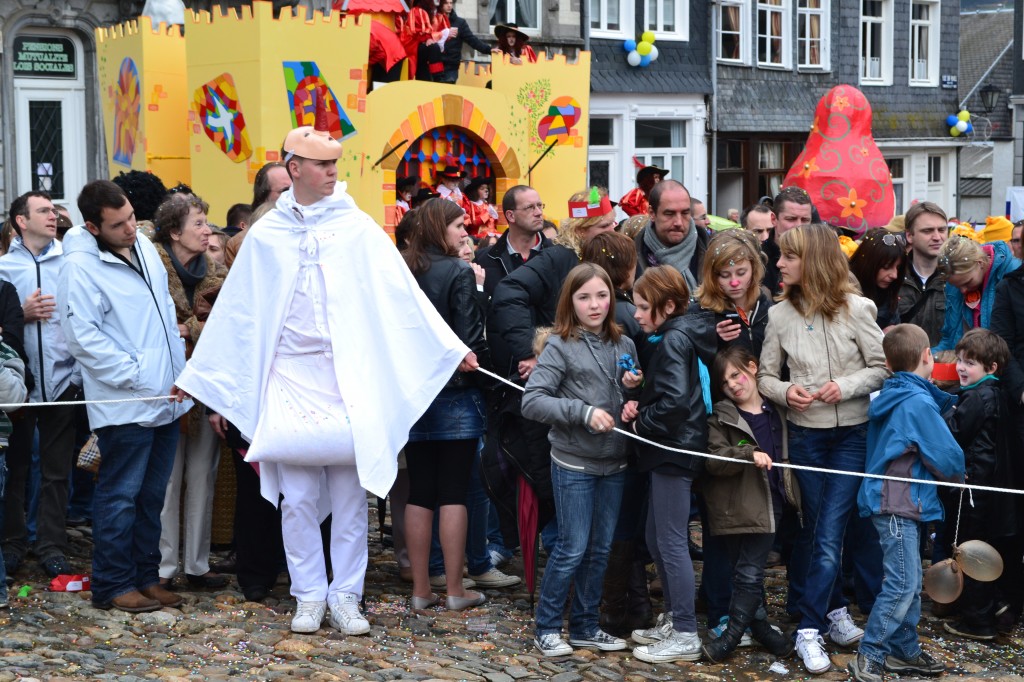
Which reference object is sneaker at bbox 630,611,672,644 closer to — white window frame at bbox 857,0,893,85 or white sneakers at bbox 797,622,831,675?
white sneakers at bbox 797,622,831,675

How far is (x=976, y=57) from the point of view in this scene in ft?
115

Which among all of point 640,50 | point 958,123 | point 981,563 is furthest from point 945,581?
point 958,123

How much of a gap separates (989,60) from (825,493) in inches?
1228

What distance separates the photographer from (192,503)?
6414 millimetres

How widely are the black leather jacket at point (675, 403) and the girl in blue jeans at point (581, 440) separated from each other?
14cm

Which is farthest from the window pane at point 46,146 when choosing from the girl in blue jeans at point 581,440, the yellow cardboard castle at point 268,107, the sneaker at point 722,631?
the sneaker at point 722,631

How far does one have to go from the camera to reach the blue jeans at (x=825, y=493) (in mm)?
5641

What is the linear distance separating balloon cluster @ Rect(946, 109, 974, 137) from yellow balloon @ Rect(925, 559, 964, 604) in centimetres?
2435

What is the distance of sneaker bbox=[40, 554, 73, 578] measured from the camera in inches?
254

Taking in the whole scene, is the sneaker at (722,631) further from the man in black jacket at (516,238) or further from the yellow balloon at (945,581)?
the man in black jacket at (516,238)

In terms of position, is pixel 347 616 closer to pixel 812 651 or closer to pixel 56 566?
pixel 56 566

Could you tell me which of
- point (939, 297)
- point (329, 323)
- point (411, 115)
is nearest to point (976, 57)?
point (411, 115)

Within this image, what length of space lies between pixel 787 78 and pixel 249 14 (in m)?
16.8

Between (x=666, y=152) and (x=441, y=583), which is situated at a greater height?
(x=666, y=152)
